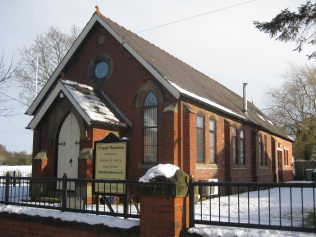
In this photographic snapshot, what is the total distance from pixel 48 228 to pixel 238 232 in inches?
Result: 185

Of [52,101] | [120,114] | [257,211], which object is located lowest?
[257,211]

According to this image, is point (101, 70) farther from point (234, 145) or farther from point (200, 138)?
point (234, 145)

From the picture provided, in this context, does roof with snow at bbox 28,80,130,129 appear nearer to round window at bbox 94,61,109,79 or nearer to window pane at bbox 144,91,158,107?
round window at bbox 94,61,109,79

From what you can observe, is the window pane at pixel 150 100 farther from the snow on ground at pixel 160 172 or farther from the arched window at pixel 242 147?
the arched window at pixel 242 147

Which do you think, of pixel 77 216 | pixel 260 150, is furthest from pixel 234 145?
pixel 77 216

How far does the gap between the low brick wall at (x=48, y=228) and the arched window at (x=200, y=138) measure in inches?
321

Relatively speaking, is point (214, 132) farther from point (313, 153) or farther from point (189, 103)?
point (313, 153)

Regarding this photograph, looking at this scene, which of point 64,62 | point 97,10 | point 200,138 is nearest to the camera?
point 200,138

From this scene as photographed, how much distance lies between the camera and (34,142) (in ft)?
54.1

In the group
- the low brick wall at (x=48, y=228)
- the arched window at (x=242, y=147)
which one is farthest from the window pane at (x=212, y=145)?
the low brick wall at (x=48, y=228)

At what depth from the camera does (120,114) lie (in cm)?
1539

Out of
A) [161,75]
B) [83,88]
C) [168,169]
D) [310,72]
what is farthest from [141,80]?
[310,72]

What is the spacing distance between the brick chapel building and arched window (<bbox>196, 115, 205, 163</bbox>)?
0.04 metres

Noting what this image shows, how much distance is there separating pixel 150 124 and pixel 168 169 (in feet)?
24.9
